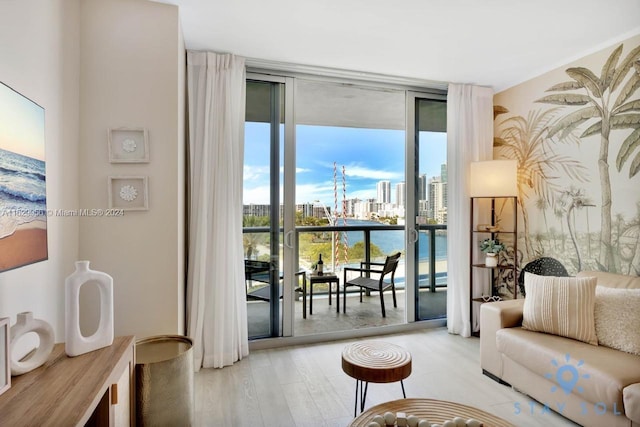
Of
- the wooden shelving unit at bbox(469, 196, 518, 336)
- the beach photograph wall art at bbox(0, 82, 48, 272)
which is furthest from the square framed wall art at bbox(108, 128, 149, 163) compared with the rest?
the wooden shelving unit at bbox(469, 196, 518, 336)

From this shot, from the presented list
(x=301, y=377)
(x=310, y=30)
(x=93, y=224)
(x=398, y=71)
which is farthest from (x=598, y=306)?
(x=93, y=224)

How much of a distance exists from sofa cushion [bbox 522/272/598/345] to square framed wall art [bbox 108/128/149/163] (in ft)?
9.34

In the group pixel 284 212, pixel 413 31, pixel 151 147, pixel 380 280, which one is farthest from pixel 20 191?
pixel 380 280

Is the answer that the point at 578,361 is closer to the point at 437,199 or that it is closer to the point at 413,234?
the point at 413,234

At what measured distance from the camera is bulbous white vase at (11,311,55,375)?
4.25ft

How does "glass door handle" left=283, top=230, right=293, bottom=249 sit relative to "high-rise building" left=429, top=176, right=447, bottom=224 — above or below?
below

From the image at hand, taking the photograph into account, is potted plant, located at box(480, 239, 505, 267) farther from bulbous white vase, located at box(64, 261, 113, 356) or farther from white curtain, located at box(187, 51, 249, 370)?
bulbous white vase, located at box(64, 261, 113, 356)

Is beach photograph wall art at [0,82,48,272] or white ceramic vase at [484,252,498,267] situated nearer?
beach photograph wall art at [0,82,48,272]

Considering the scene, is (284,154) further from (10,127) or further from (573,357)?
(573,357)

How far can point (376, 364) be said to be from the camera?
1.88 m

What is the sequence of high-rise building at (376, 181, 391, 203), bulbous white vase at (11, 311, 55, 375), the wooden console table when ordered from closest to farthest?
the wooden console table, bulbous white vase at (11, 311, 55, 375), high-rise building at (376, 181, 391, 203)

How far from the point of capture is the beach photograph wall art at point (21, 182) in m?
1.33

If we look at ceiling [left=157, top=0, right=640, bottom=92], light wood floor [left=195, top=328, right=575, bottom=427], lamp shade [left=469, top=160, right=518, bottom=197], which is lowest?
light wood floor [left=195, top=328, right=575, bottom=427]

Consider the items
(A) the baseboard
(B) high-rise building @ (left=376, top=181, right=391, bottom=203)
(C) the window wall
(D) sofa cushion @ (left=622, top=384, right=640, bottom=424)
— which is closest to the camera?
(D) sofa cushion @ (left=622, top=384, right=640, bottom=424)
